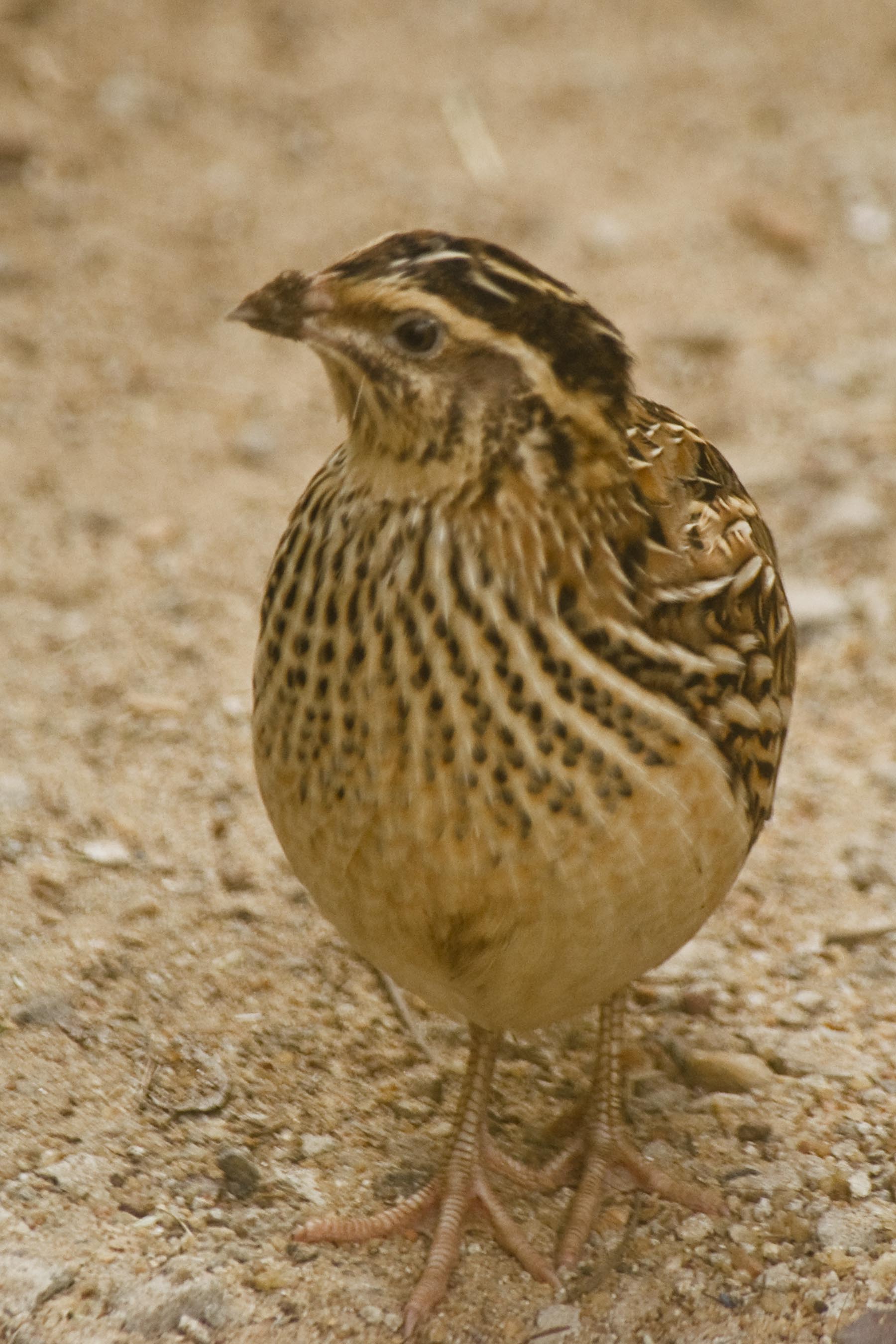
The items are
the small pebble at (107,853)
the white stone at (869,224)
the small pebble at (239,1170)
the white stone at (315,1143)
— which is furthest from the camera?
the white stone at (869,224)

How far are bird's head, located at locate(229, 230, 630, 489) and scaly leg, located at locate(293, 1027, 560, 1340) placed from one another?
1.51 meters

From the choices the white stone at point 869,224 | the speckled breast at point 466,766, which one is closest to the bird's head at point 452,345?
the speckled breast at point 466,766

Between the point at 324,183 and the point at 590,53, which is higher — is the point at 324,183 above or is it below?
below

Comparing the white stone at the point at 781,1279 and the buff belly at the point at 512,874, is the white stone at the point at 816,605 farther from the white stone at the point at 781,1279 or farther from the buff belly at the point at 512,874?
the white stone at the point at 781,1279

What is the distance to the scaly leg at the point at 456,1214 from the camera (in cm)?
382

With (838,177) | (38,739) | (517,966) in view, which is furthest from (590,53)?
(517,966)

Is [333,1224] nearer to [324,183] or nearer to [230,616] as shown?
[230,616]

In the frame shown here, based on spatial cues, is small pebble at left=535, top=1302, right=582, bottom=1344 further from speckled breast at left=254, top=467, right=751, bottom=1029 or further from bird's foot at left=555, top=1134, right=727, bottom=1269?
speckled breast at left=254, top=467, right=751, bottom=1029

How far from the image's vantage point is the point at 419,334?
3.20m

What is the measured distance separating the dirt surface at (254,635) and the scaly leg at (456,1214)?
47 mm

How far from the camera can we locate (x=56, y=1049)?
165 inches

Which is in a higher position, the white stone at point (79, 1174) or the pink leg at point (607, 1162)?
the pink leg at point (607, 1162)

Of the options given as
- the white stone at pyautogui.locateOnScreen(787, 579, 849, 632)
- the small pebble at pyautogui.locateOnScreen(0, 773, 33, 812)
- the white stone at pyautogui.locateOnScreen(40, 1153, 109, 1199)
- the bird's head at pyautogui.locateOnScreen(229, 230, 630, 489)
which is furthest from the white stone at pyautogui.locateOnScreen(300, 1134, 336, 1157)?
the white stone at pyautogui.locateOnScreen(787, 579, 849, 632)

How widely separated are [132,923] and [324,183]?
480 centimetres
